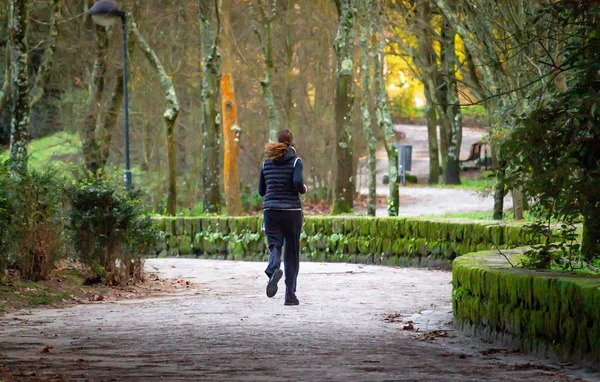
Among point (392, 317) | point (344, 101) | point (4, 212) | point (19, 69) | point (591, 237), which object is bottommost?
point (392, 317)

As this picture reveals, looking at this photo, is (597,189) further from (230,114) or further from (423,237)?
(230,114)

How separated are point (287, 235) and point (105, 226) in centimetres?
382

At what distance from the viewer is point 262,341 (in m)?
10.0

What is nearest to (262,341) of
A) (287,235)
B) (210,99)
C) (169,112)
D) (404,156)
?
(287,235)

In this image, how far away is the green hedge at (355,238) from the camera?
63.1 feet

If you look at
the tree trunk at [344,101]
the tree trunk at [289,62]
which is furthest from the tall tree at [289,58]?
the tree trunk at [344,101]

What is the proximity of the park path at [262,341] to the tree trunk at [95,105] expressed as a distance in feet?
53.4

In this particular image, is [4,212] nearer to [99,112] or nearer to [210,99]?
[210,99]

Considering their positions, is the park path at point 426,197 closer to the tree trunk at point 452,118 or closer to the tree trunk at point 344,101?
the tree trunk at point 452,118

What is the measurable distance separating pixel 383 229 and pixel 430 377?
44.0ft

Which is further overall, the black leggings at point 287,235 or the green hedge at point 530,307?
the black leggings at point 287,235

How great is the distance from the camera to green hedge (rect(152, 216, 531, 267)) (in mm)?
19234

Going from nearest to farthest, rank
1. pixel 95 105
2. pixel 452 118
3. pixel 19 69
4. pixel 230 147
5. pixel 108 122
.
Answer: pixel 19 69 < pixel 230 147 < pixel 95 105 < pixel 108 122 < pixel 452 118

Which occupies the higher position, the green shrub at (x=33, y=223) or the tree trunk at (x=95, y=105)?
the tree trunk at (x=95, y=105)
